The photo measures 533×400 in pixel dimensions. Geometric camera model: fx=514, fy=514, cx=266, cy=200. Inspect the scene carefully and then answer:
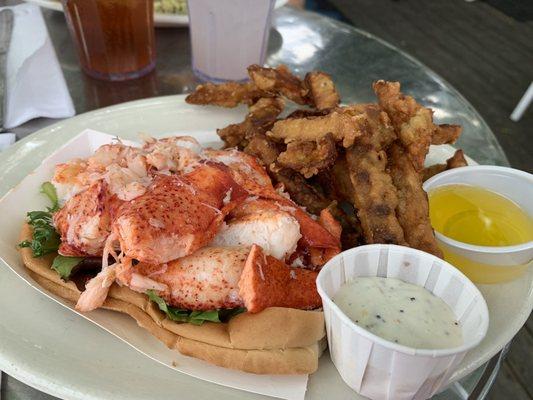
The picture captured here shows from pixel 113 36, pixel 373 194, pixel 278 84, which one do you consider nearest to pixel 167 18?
pixel 113 36

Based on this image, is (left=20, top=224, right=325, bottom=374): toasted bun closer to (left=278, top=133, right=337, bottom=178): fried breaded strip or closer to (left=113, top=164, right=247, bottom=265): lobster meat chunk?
(left=113, top=164, right=247, bottom=265): lobster meat chunk

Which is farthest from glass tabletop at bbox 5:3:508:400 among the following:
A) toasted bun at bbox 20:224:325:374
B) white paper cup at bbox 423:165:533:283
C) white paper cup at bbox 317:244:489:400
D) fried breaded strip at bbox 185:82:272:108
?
toasted bun at bbox 20:224:325:374

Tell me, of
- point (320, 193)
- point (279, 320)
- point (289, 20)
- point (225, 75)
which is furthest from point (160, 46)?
point (279, 320)

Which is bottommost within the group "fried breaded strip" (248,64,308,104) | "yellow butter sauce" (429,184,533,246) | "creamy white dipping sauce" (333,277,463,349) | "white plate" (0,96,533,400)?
"white plate" (0,96,533,400)

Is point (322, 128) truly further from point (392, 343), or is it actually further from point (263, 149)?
point (392, 343)

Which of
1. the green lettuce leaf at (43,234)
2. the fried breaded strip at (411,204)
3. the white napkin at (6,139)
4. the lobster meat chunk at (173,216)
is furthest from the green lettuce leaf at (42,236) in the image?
the fried breaded strip at (411,204)
